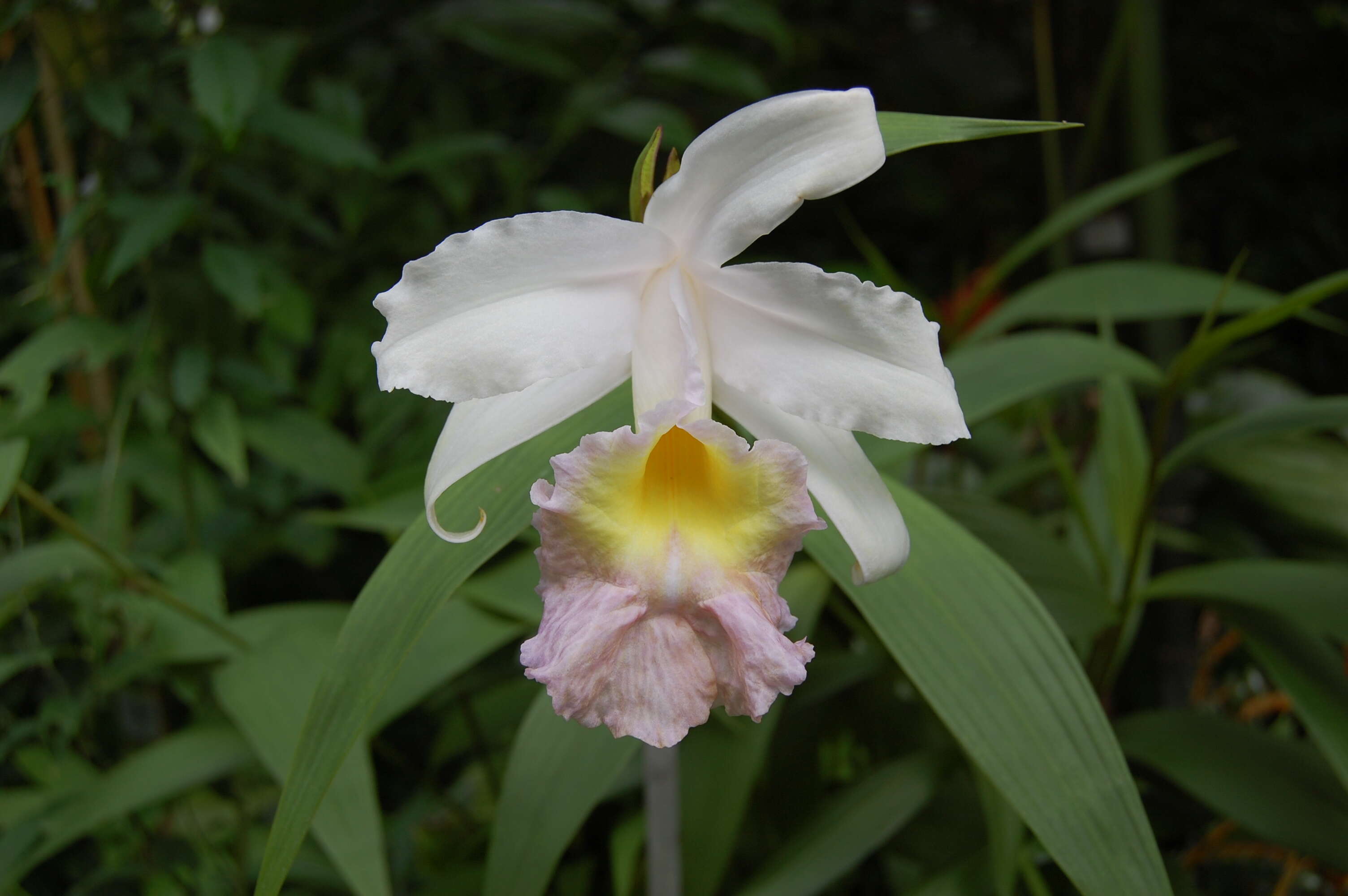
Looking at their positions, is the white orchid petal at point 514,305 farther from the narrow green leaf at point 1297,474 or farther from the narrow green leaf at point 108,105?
the narrow green leaf at point 1297,474

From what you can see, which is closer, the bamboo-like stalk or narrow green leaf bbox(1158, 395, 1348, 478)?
narrow green leaf bbox(1158, 395, 1348, 478)

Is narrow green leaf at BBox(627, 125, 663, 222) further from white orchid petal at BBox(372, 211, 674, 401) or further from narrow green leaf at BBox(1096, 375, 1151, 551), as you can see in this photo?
narrow green leaf at BBox(1096, 375, 1151, 551)

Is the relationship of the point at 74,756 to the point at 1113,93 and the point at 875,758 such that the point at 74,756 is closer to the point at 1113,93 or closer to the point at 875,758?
the point at 875,758

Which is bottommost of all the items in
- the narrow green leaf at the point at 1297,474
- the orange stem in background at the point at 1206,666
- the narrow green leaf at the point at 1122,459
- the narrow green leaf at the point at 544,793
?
the orange stem in background at the point at 1206,666

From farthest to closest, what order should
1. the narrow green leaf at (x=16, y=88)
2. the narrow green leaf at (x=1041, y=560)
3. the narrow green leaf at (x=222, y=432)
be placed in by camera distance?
the narrow green leaf at (x=222, y=432), the narrow green leaf at (x=16, y=88), the narrow green leaf at (x=1041, y=560)

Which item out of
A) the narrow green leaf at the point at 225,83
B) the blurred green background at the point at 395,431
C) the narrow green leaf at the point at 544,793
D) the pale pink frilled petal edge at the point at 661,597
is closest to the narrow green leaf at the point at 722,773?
the blurred green background at the point at 395,431

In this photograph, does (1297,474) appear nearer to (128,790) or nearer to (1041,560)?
(1041,560)

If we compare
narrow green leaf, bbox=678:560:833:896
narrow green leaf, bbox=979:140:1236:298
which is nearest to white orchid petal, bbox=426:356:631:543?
narrow green leaf, bbox=678:560:833:896

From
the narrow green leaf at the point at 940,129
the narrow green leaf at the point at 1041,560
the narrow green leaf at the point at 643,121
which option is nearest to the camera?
the narrow green leaf at the point at 940,129

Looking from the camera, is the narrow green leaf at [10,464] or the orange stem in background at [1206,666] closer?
the narrow green leaf at [10,464]
